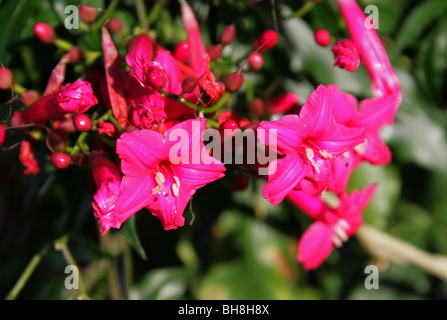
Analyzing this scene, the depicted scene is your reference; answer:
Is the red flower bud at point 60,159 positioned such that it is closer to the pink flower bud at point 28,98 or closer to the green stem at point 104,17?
the pink flower bud at point 28,98

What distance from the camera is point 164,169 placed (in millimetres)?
847

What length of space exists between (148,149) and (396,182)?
0.96 meters

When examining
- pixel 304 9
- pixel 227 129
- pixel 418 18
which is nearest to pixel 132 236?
pixel 227 129

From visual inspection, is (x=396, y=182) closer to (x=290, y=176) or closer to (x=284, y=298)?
(x=284, y=298)

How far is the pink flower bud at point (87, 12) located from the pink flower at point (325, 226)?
647 mm

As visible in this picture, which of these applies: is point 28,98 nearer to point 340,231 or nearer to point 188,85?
point 188,85

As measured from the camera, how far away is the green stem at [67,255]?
1095mm

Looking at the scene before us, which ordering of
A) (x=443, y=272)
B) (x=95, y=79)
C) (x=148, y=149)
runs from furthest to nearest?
(x=443, y=272) → (x=95, y=79) → (x=148, y=149)

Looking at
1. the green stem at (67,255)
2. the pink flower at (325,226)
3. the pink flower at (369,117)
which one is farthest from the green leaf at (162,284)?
the pink flower at (369,117)

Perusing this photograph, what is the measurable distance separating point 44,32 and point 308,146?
0.61m

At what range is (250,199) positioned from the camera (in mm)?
1577

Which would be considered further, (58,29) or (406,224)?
(406,224)
